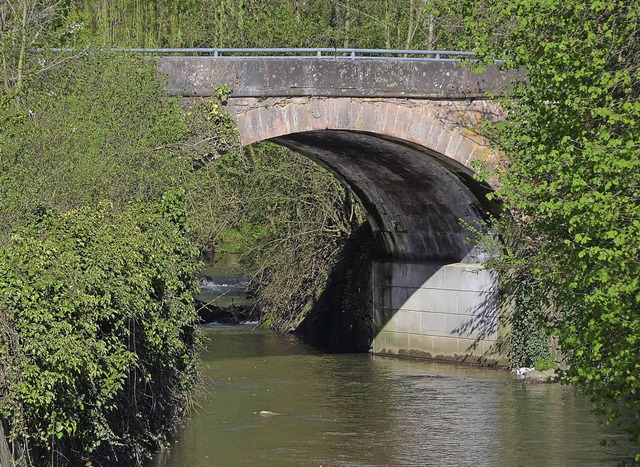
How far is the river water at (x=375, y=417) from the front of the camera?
13938 millimetres

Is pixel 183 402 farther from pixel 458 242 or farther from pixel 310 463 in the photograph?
pixel 458 242

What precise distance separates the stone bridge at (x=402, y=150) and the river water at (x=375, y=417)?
946mm

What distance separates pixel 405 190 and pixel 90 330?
39.9 feet

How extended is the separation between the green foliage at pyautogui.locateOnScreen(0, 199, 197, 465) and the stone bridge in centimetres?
337

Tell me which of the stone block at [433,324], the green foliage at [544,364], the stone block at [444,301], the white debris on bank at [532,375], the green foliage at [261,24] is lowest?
the white debris on bank at [532,375]

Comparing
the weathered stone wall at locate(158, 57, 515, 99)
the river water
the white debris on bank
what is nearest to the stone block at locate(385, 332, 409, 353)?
the river water

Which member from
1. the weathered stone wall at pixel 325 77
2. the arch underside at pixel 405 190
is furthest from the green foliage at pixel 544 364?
the weathered stone wall at pixel 325 77

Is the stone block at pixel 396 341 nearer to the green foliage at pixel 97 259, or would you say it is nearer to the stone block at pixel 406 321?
the stone block at pixel 406 321

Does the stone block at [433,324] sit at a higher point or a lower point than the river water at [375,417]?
higher

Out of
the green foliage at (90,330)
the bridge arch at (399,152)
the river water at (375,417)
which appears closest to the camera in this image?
the green foliage at (90,330)

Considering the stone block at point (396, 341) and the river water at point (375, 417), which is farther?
the stone block at point (396, 341)

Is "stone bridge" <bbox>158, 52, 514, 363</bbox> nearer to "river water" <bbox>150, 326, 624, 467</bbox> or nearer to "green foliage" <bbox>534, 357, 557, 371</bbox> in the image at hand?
"river water" <bbox>150, 326, 624, 467</bbox>

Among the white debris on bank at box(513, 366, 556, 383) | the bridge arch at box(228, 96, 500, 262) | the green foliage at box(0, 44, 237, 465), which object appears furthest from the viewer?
the white debris on bank at box(513, 366, 556, 383)

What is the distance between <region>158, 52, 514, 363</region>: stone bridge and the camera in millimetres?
16469
